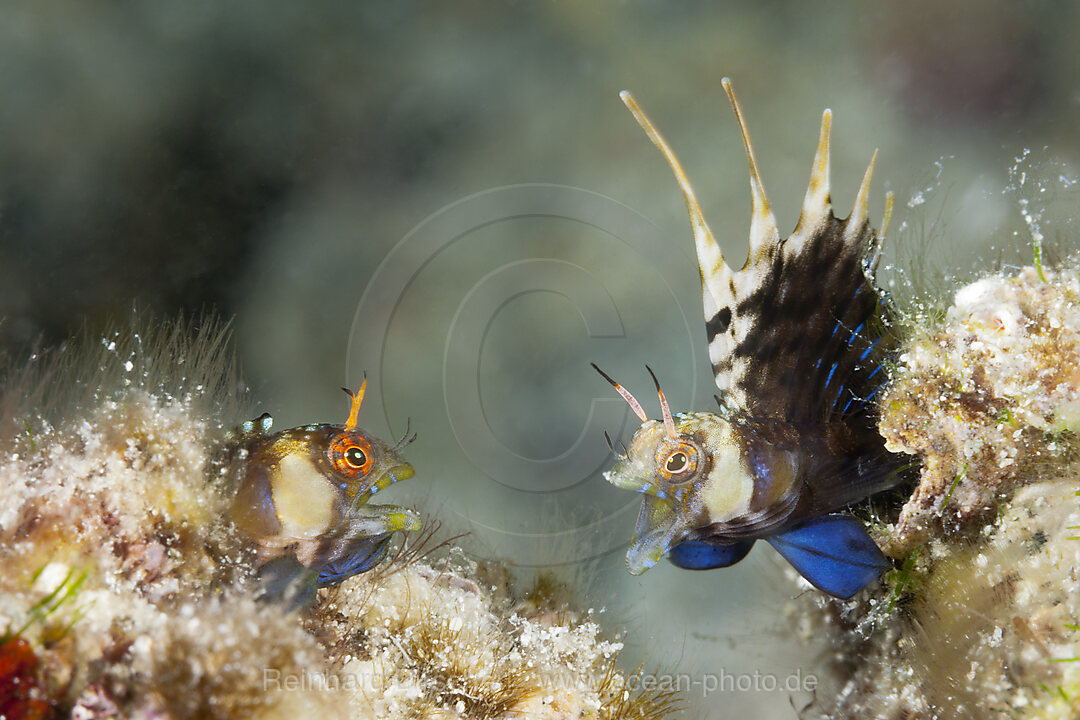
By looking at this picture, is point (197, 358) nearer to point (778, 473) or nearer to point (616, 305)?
point (778, 473)

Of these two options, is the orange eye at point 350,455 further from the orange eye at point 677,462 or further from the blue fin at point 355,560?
the orange eye at point 677,462

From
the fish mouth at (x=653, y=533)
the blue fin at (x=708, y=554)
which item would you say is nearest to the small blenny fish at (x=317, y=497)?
the fish mouth at (x=653, y=533)

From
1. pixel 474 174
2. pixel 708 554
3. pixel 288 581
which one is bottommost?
pixel 288 581

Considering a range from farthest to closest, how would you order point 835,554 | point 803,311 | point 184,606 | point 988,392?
point 803,311 < point 835,554 < point 988,392 < point 184,606

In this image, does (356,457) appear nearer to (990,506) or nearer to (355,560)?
(355,560)

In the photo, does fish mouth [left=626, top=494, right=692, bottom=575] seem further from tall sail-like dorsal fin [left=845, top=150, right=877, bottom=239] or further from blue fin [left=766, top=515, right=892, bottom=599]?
tall sail-like dorsal fin [left=845, top=150, right=877, bottom=239]

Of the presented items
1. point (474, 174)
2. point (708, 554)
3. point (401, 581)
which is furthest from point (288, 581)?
point (474, 174)

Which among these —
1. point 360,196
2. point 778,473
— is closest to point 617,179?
point 360,196
